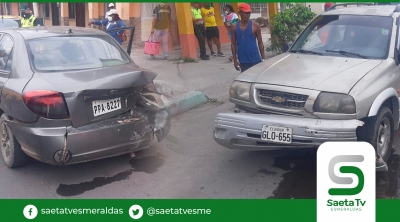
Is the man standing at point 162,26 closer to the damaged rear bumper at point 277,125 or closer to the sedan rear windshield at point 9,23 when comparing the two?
the sedan rear windshield at point 9,23

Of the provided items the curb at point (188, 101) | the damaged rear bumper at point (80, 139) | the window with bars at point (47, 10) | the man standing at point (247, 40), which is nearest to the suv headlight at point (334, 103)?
the damaged rear bumper at point (80, 139)

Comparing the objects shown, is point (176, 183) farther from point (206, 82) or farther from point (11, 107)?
point (206, 82)

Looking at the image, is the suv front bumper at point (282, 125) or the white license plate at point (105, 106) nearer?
the suv front bumper at point (282, 125)

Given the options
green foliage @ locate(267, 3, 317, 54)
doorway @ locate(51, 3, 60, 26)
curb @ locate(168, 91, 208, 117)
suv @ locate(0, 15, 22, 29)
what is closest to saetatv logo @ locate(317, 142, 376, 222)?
curb @ locate(168, 91, 208, 117)

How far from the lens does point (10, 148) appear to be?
505 centimetres

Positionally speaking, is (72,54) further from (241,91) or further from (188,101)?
(188,101)

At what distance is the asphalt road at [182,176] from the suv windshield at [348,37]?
1192 mm

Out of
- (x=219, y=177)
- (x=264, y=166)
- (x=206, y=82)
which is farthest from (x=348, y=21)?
(x=206, y=82)

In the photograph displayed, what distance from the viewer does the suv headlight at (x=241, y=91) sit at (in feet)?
16.2

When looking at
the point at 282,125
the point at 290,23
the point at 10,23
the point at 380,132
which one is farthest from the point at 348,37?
the point at 10,23

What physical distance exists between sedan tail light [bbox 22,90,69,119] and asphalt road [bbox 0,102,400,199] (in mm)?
780

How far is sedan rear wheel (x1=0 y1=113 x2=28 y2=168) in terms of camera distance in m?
4.99

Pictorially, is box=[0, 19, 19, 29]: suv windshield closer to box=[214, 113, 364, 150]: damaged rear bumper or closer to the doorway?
the doorway

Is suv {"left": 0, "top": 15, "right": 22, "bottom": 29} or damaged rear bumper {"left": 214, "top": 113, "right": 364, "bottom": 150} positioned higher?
suv {"left": 0, "top": 15, "right": 22, "bottom": 29}
